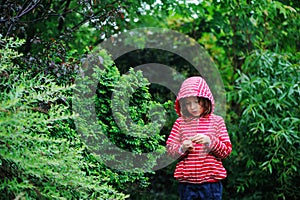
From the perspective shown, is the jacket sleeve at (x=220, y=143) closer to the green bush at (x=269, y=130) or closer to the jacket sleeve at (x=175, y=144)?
the jacket sleeve at (x=175, y=144)

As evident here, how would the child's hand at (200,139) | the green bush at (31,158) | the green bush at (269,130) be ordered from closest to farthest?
the green bush at (31,158) → the child's hand at (200,139) → the green bush at (269,130)

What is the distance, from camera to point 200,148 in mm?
2980

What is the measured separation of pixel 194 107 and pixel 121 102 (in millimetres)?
576

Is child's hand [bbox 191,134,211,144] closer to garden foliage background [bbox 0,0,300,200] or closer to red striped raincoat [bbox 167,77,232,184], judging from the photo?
red striped raincoat [bbox 167,77,232,184]

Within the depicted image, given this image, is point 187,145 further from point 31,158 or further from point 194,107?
point 31,158

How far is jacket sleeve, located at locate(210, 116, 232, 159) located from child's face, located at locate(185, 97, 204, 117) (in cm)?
14

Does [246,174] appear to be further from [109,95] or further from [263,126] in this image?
[109,95]

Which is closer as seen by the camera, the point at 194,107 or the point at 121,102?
the point at 194,107

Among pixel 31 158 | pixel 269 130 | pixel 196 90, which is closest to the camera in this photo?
pixel 31 158

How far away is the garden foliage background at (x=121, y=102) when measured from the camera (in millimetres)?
2439

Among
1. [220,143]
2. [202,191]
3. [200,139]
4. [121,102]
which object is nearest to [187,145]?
[200,139]

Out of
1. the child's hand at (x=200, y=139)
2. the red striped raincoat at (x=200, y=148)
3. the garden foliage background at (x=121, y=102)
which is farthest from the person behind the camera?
the red striped raincoat at (x=200, y=148)

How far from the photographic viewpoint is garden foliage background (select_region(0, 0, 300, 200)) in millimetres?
2439

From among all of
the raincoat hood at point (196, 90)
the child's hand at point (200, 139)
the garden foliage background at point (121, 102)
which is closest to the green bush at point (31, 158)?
the garden foliage background at point (121, 102)
